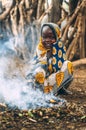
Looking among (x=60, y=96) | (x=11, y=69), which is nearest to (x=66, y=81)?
(x=60, y=96)

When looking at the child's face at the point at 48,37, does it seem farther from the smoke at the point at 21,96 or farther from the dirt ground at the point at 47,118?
the dirt ground at the point at 47,118

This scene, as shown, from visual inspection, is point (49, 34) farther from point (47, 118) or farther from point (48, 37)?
point (47, 118)

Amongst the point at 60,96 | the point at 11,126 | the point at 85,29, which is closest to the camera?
the point at 11,126

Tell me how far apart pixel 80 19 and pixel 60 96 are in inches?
123

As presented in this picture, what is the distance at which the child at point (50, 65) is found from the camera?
5465 millimetres

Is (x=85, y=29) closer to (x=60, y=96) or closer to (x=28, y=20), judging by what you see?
(x=28, y=20)

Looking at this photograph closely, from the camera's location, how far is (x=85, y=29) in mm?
8641

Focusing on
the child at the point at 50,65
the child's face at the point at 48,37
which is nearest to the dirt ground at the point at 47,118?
the child at the point at 50,65

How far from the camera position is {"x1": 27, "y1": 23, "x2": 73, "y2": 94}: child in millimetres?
5465

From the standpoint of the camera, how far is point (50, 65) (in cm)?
557

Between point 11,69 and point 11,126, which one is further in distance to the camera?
point 11,69

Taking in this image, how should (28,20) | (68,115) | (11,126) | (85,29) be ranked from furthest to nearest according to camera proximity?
(28,20) → (85,29) → (68,115) → (11,126)

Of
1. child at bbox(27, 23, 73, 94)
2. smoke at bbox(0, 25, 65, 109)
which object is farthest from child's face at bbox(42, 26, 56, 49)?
smoke at bbox(0, 25, 65, 109)

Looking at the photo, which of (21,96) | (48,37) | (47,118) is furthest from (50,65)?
(47,118)
